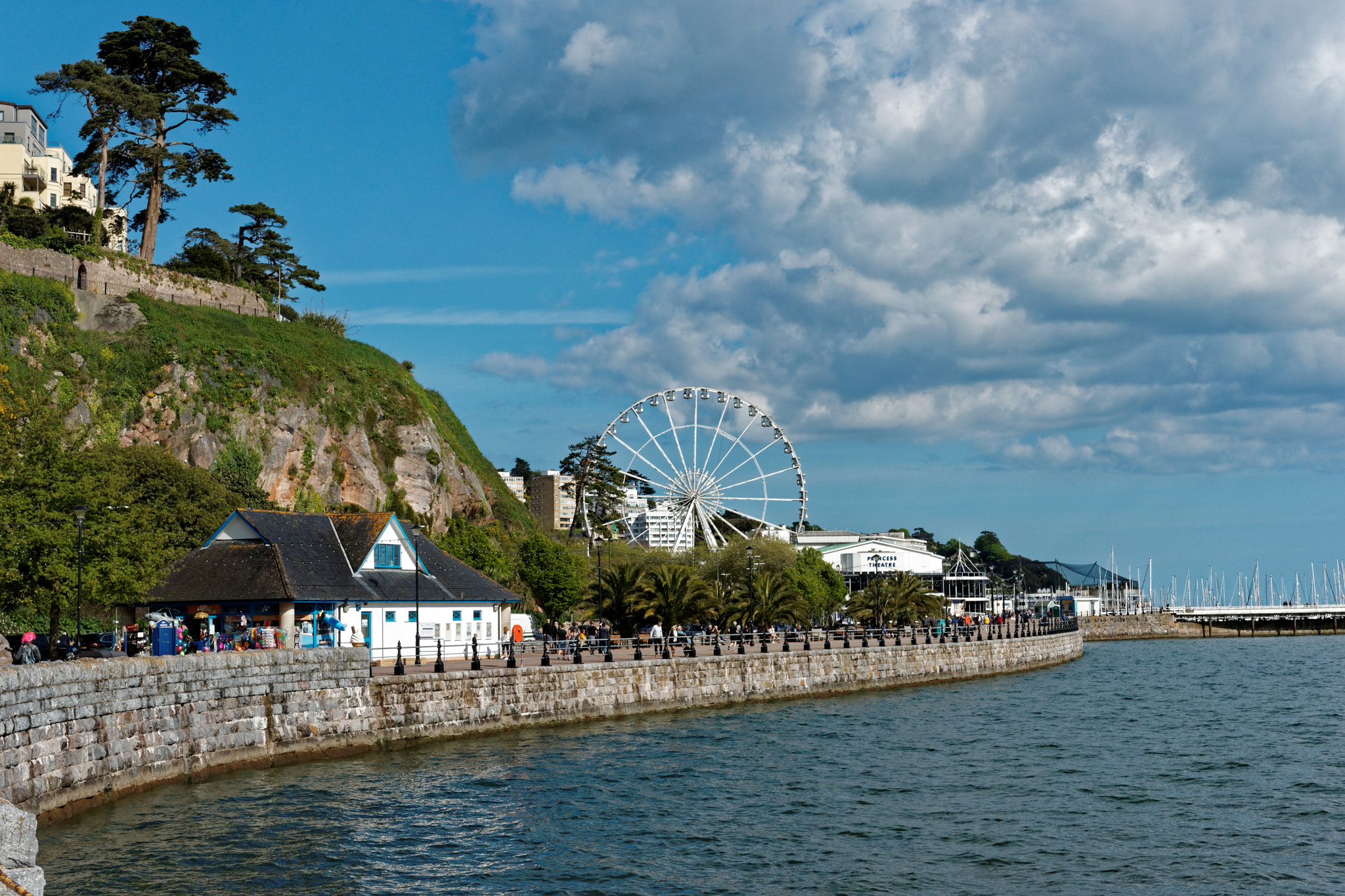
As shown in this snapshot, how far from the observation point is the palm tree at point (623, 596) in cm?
6059

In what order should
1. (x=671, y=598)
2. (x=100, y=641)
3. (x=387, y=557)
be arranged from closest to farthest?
(x=100, y=641)
(x=387, y=557)
(x=671, y=598)

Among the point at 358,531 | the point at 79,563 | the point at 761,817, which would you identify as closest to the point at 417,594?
the point at 358,531

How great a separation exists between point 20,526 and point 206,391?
47292mm

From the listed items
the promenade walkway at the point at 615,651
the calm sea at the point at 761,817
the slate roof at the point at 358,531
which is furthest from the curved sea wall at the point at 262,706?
the slate roof at the point at 358,531

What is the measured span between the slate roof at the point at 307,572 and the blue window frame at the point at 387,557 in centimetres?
31

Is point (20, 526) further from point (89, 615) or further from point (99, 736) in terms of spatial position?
point (89, 615)

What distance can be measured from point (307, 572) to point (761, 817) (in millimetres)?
23567

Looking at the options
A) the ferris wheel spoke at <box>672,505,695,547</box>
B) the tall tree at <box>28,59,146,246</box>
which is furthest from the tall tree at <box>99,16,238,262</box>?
the ferris wheel spoke at <box>672,505,695,547</box>

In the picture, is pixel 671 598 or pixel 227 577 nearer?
pixel 227 577

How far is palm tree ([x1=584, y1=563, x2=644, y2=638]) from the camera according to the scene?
60.6m

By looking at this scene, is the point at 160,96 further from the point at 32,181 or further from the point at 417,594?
the point at 417,594

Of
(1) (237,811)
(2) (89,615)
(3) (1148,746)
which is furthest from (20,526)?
(3) (1148,746)

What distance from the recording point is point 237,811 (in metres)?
24.8

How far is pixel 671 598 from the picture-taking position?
197 feet
